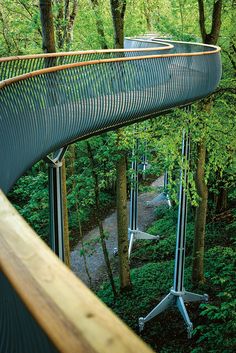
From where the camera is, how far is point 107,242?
23234mm

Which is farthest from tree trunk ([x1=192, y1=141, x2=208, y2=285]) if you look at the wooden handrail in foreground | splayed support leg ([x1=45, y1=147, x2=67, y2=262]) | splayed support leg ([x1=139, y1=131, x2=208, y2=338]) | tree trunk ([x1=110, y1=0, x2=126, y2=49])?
the wooden handrail in foreground

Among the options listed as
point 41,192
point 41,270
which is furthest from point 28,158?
point 41,192

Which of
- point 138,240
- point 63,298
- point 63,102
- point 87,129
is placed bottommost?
point 138,240

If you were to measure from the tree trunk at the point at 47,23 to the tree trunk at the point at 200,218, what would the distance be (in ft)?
21.1

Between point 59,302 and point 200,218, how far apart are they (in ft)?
50.4

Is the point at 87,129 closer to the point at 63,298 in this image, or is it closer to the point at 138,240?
the point at 63,298

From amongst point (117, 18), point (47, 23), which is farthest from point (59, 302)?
point (117, 18)

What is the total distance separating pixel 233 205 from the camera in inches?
969

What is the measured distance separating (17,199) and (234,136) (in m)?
15.2

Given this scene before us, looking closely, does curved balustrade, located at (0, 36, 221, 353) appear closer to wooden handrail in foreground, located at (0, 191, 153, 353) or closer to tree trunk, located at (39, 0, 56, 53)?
wooden handrail in foreground, located at (0, 191, 153, 353)

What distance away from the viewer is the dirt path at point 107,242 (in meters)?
20.2

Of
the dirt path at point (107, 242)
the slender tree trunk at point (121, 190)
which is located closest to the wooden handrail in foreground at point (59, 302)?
the slender tree trunk at point (121, 190)

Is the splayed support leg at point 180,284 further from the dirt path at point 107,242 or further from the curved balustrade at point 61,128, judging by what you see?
the dirt path at point 107,242

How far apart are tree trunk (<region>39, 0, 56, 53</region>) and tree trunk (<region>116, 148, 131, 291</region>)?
5.28 meters
